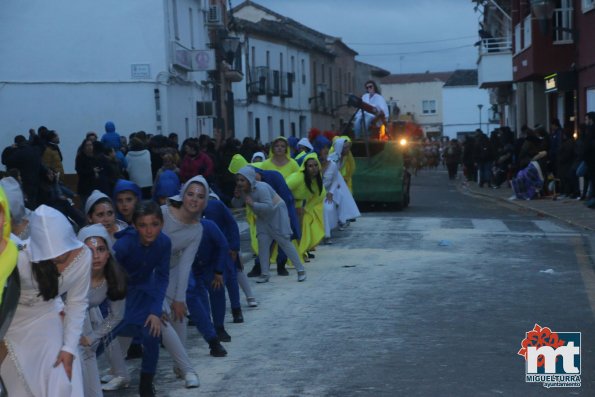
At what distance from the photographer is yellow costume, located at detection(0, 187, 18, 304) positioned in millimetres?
5410

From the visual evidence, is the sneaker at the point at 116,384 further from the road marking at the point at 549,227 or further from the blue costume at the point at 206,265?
the road marking at the point at 549,227

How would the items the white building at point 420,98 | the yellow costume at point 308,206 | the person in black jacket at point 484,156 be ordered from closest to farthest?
the yellow costume at point 308,206 < the person in black jacket at point 484,156 < the white building at point 420,98

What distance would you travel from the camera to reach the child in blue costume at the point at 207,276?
29.3 feet

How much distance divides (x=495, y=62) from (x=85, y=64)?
16.8 metres

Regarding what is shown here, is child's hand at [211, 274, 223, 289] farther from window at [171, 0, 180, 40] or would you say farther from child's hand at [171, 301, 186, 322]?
window at [171, 0, 180, 40]

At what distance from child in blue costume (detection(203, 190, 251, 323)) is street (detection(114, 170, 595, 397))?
0.27 metres

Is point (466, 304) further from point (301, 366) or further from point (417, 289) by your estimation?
point (301, 366)

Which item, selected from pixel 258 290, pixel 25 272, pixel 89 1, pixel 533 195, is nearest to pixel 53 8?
pixel 89 1

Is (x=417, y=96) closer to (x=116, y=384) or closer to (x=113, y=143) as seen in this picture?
(x=113, y=143)

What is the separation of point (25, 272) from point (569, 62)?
27.8 meters

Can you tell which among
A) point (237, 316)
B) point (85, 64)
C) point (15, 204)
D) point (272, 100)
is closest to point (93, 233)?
point (15, 204)

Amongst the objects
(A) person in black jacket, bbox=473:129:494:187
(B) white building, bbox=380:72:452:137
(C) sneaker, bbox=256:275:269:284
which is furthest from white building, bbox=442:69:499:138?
(C) sneaker, bbox=256:275:269:284

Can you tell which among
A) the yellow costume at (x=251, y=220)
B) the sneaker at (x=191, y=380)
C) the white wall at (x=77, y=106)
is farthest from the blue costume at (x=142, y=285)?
the white wall at (x=77, y=106)

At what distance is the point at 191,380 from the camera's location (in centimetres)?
787
